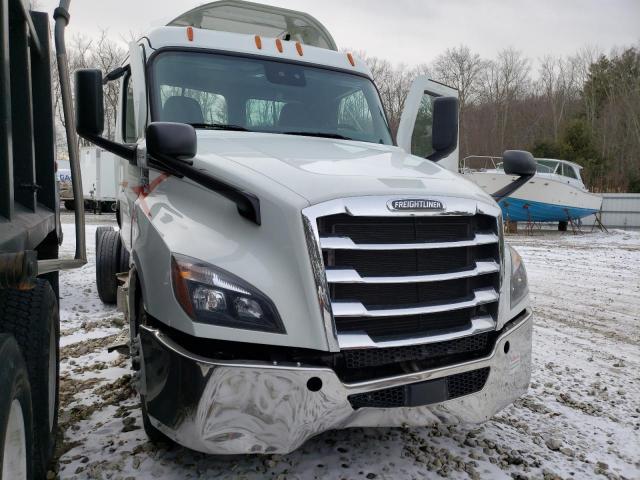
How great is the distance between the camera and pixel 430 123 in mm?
4477

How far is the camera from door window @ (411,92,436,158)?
4.50 meters

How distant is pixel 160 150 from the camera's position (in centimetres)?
268

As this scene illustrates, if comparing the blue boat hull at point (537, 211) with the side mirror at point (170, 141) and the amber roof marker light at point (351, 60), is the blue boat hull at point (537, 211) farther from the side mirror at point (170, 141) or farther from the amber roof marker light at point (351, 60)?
the side mirror at point (170, 141)

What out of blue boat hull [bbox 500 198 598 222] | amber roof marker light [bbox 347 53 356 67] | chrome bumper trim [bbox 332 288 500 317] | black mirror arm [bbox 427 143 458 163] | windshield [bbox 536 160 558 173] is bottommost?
blue boat hull [bbox 500 198 598 222]

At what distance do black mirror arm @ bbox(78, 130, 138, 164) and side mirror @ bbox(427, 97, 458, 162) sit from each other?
7.38ft

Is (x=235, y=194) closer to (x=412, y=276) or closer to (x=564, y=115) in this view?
(x=412, y=276)

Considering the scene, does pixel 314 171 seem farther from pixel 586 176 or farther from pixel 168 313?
pixel 586 176

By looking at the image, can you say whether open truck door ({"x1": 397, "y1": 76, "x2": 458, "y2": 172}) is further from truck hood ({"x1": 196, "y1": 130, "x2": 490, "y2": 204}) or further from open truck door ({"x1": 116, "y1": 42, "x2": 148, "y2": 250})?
open truck door ({"x1": 116, "y1": 42, "x2": 148, "y2": 250})

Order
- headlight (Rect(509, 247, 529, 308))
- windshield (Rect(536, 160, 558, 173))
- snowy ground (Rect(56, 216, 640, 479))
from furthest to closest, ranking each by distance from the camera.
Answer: windshield (Rect(536, 160, 558, 173)), headlight (Rect(509, 247, 529, 308)), snowy ground (Rect(56, 216, 640, 479))

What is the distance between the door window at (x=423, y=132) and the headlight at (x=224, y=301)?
2.65 m

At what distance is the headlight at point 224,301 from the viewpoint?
2.28 m

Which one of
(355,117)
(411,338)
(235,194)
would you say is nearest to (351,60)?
(355,117)

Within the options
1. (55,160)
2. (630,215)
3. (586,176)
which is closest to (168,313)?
(55,160)

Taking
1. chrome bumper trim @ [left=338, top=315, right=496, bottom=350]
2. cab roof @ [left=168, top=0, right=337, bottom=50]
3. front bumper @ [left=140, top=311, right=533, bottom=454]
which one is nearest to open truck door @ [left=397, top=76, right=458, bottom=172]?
cab roof @ [left=168, top=0, right=337, bottom=50]
